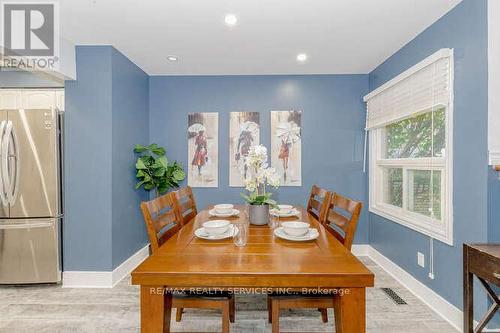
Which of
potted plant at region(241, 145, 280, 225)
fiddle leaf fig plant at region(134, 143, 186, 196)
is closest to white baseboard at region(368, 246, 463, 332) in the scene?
potted plant at region(241, 145, 280, 225)

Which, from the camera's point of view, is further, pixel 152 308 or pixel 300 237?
pixel 300 237

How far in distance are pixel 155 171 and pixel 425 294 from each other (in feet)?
10.0

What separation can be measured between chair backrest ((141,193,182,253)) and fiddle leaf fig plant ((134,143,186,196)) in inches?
57.1

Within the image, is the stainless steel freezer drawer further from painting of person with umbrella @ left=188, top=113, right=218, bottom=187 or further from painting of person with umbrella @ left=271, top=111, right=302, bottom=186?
painting of person with umbrella @ left=271, top=111, right=302, bottom=186

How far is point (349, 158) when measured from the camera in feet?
12.7

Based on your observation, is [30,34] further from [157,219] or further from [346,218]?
[346,218]

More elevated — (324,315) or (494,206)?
(494,206)

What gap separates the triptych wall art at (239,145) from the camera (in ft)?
12.7

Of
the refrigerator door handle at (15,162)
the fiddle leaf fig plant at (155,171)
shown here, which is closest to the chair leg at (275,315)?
the fiddle leaf fig plant at (155,171)

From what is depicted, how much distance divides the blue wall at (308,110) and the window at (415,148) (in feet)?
0.83

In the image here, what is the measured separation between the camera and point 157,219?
5.74 feet

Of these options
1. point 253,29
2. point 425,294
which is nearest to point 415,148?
point 425,294

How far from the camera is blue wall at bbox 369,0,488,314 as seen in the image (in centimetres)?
192

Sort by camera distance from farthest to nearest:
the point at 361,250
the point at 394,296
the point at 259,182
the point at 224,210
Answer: the point at 361,250 → the point at 394,296 → the point at 224,210 → the point at 259,182
